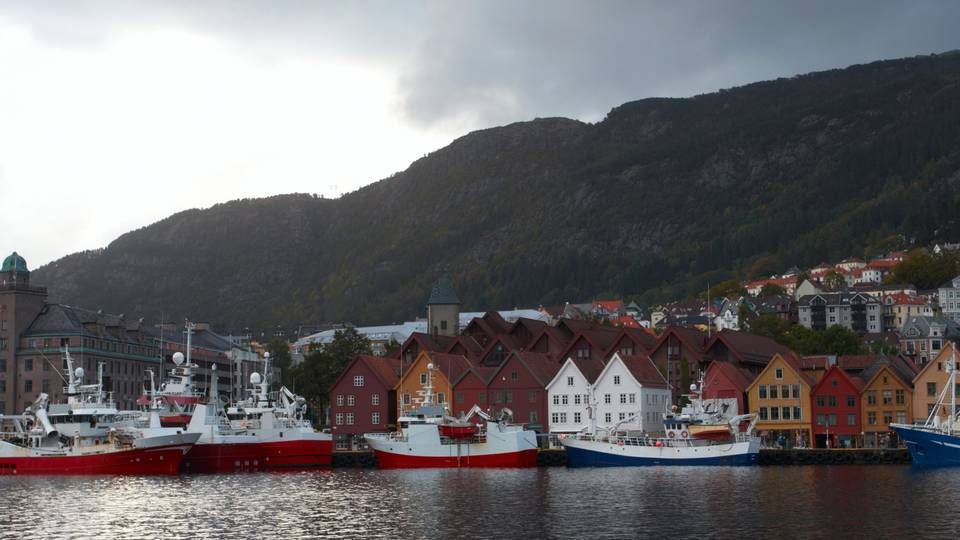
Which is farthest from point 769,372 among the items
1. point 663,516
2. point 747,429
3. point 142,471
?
point 663,516

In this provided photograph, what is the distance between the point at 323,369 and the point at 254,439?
40079 millimetres

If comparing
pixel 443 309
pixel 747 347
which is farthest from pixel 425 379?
pixel 443 309

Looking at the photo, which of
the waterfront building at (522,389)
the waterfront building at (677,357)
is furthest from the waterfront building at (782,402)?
the waterfront building at (522,389)

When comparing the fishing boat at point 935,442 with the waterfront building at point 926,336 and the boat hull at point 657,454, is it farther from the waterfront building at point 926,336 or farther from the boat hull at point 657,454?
the waterfront building at point 926,336

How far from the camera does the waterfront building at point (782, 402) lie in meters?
114

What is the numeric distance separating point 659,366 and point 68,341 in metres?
62.0

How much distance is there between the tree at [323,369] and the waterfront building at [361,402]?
11731 millimetres

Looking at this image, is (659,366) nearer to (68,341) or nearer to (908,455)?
(908,455)

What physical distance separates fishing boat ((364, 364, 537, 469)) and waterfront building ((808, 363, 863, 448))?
91.4 ft

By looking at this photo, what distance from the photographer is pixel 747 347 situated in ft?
427

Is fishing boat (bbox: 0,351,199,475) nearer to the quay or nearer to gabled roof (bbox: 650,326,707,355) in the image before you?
the quay

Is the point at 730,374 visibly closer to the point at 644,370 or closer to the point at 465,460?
the point at 644,370

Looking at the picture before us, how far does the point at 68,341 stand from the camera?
136 metres

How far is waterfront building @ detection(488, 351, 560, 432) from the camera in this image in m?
120
